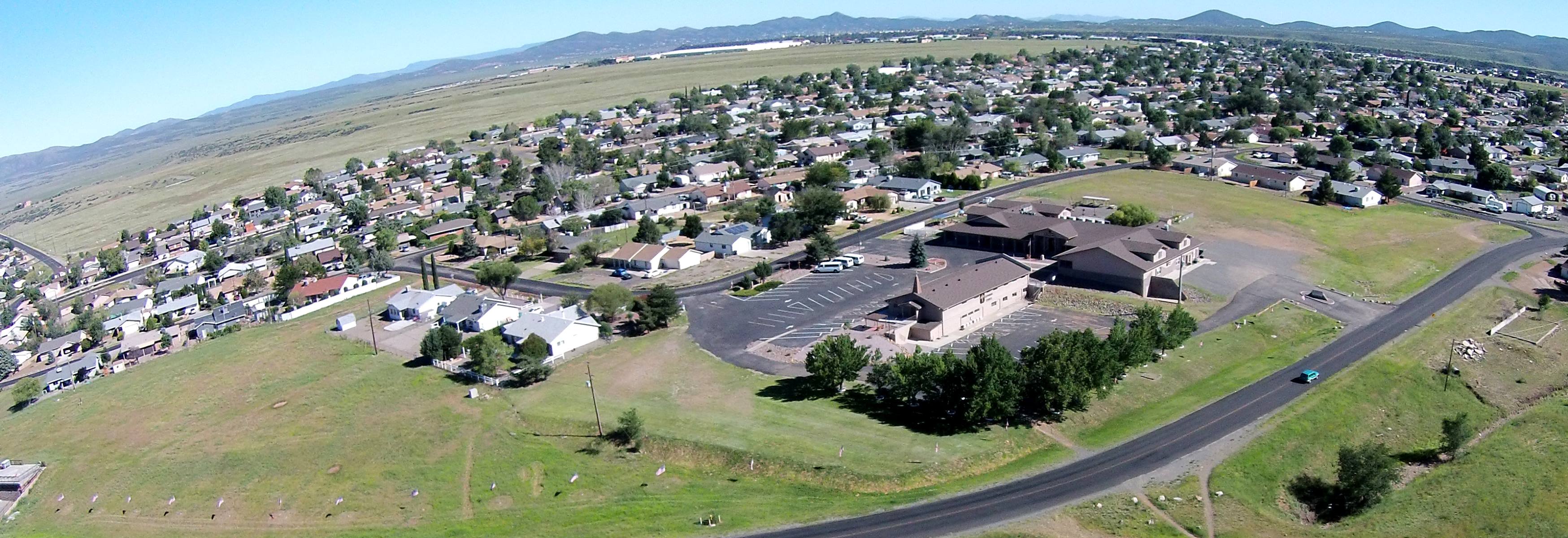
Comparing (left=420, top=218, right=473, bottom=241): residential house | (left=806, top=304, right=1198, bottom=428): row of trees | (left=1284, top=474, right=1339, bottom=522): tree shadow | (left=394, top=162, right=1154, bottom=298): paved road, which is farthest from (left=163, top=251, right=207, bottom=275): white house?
(left=1284, top=474, right=1339, bottom=522): tree shadow

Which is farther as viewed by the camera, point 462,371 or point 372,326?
point 372,326

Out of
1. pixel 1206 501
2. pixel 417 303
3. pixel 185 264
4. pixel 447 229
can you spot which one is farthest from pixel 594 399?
pixel 185 264

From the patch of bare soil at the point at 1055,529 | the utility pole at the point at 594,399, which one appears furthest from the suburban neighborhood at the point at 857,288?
the patch of bare soil at the point at 1055,529

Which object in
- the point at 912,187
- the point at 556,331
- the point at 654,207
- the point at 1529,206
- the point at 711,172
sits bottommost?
the point at 1529,206

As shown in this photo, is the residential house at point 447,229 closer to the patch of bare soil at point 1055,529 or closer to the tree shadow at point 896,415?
the tree shadow at point 896,415

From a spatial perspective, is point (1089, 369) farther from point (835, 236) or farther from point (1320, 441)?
point (835, 236)

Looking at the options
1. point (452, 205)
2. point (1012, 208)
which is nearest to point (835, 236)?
point (1012, 208)

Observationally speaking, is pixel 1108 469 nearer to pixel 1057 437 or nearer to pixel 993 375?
pixel 1057 437
